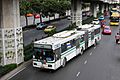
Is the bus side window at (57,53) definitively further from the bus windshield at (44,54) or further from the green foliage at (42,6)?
the green foliage at (42,6)

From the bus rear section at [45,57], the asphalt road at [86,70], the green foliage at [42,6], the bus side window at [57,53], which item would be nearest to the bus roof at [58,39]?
the bus rear section at [45,57]

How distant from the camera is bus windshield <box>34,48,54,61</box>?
78.1 ft

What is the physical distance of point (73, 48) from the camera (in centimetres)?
2902

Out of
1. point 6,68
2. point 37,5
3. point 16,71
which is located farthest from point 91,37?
point 37,5

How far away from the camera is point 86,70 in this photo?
25.1 meters

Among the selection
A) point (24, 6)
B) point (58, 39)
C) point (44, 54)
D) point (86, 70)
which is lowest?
point (86, 70)

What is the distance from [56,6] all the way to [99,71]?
48.4 metres

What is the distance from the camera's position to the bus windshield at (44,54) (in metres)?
23.8

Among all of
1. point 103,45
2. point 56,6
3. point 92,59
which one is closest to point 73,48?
point 92,59

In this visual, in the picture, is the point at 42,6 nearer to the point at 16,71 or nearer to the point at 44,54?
the point at 16,71

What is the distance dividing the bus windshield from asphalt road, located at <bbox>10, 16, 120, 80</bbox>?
1.41 metres

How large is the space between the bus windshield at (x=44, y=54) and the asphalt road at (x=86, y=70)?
141 cm

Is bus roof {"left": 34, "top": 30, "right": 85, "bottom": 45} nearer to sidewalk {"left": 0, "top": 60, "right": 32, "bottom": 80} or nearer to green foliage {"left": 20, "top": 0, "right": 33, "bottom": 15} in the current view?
sidewalk {"left": 0, "top": 60, "right": 32, "bottom": 80}

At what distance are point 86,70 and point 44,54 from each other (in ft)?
14.0
